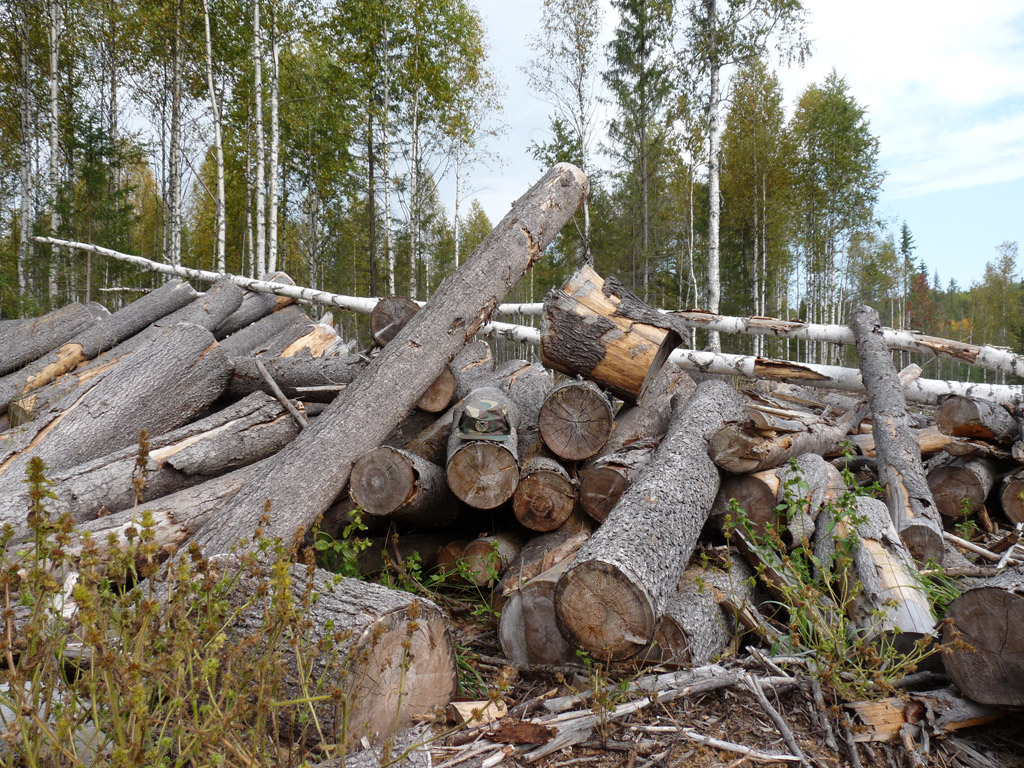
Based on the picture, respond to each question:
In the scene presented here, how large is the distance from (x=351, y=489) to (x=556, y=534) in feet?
4.08

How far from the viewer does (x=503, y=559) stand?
3529mm

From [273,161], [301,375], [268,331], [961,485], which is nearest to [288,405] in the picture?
[301,375]

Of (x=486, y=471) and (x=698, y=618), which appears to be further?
(x=486, y=471)

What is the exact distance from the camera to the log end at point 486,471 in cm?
346

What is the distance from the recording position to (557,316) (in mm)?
4273

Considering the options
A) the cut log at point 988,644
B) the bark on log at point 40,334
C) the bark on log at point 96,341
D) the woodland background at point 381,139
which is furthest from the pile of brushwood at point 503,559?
the woodland background at point 381,139

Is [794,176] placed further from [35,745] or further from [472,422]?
[35,745]

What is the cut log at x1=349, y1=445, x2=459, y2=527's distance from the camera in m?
3.40

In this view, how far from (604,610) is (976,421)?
377 cm

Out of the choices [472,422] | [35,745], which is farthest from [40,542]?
[472,422]

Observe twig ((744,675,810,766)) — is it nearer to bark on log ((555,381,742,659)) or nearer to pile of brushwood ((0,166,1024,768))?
pile of brushwood ((0,166,1024,768))

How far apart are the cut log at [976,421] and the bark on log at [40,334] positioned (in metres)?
9.10

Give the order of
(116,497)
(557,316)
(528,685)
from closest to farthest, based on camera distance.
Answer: (528,685), (116,497), (557,316)

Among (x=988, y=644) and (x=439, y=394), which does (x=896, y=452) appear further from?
(x=439, y=394)
